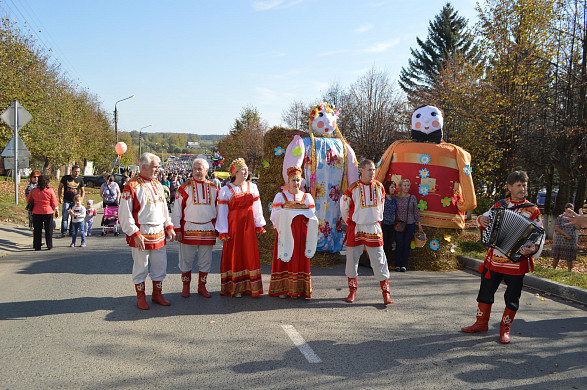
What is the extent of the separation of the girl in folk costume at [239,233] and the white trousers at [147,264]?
85cm

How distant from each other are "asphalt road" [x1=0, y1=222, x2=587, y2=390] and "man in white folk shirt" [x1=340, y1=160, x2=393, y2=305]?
1.46ft

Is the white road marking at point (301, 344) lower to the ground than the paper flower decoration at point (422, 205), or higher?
lower

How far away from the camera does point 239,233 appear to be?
6.41 metres

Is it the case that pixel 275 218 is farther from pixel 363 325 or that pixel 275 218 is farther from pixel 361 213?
pixel 363 325

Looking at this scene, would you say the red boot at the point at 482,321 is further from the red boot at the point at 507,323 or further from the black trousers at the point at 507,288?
the red boot at the point at 507,323

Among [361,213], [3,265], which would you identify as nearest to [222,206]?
[361,213]

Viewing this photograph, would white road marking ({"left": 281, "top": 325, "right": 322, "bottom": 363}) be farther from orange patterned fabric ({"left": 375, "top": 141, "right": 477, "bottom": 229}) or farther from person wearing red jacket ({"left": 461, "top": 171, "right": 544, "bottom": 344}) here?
orange patterned fabric ({"left": 375, "top": 141, "right": 477, "bottom": 229})

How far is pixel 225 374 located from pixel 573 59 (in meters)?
12.7

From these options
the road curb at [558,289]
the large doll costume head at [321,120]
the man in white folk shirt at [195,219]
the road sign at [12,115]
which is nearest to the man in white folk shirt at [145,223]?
the man in white folk shirt at [195,219]

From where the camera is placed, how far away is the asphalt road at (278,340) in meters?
3.91

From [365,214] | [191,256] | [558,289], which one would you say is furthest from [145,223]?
[558,289]

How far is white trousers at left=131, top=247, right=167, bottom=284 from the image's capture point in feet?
19.1

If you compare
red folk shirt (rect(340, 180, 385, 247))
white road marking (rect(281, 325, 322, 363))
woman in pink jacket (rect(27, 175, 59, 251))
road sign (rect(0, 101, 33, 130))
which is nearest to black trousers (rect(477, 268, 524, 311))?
red folk shirt (rect(340, 180, 385, 247))

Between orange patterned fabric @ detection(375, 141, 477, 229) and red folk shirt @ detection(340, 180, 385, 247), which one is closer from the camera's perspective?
red folk shirt @ detection(340, 180, 385, 247)
